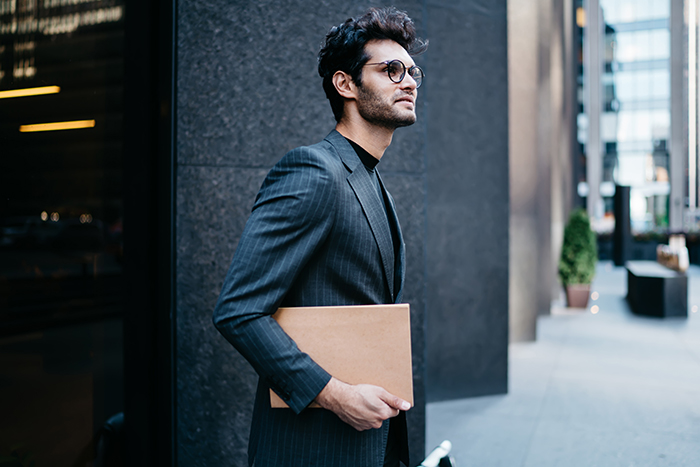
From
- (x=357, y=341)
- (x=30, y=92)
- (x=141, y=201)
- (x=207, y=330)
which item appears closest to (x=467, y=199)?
(x=207, y=330)

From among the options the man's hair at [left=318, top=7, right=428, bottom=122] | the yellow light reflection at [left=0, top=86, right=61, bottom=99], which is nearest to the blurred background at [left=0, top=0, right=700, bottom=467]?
the yellow light reflection at [left=0, top=86, right=61, bottom=99]

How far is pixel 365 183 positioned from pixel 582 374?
592 cm

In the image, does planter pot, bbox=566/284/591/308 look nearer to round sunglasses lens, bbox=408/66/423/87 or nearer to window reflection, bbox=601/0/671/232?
round sunglasses lens, bbox=408/66/423/87

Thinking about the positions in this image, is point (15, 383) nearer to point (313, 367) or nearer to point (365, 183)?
point (313, 367)

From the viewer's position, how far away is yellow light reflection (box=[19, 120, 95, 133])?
227 cm

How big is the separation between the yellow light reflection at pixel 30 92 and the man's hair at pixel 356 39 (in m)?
1.37

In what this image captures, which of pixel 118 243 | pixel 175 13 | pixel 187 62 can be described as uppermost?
pixel 175 13

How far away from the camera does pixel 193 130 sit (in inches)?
117

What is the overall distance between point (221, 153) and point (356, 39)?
5.00 ft

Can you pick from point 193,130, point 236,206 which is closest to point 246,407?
point 236,206

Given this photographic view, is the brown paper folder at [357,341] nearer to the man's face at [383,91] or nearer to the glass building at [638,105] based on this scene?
the man's face at [383,91]

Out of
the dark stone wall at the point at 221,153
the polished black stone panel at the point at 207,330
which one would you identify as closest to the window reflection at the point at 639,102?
the dark stone wall at the point at 221,153

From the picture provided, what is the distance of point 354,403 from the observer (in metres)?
1.45

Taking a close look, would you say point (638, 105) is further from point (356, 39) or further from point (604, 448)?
point (356, 39)
